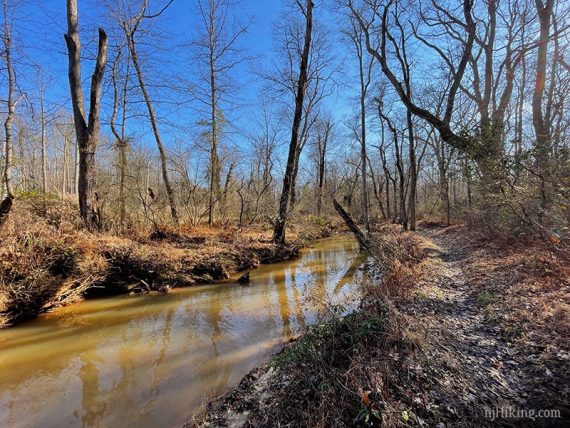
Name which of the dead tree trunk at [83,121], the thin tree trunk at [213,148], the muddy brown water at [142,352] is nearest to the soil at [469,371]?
the muddy brown water at [142,352]

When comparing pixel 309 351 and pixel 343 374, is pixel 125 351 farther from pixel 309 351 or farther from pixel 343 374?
pixel 343 374

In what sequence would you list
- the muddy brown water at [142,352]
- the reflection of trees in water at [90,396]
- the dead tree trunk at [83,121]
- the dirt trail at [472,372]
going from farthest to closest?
the dead tree trunk at [83,121] < the muddy brown water at [142,352] < the reflection of trees in water at [90,396] < the dirt trail at [472,372]

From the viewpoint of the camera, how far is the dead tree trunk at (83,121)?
28.6 ft

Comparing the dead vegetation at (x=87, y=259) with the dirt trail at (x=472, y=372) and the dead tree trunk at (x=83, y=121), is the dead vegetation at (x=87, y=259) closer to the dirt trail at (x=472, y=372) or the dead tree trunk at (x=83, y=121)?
the dead tree trunk at (x=83, y=121)

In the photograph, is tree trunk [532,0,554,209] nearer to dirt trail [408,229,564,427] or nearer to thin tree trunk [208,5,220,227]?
dirt trail [408,229,564,427]

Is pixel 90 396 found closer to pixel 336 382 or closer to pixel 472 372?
pixel 336 382

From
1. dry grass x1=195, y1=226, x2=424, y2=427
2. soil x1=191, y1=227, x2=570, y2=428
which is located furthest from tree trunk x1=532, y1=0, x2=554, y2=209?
dry grass x1=195, y1=226, x2=424, y2=427

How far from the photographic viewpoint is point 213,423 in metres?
2.90

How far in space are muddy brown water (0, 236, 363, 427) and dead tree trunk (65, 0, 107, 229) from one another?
318 cm

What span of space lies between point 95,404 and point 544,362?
505 centimetres

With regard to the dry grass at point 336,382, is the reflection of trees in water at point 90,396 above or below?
below

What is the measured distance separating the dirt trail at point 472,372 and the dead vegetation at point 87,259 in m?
6.69

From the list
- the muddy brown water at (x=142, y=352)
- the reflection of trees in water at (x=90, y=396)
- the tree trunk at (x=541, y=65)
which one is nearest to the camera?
the reflection of trees in water at (x=90, y=396)

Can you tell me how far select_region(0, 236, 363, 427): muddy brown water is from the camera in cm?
350
